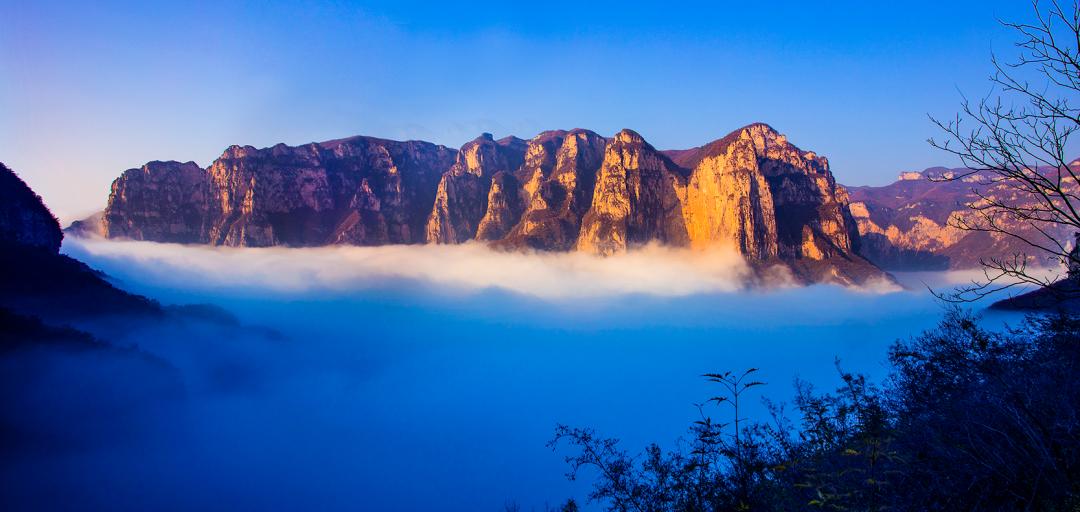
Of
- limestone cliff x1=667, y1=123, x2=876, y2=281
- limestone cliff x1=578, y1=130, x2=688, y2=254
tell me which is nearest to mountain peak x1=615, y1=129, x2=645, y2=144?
limestone cliff x1=578, y1=130, x2=688, y2=254

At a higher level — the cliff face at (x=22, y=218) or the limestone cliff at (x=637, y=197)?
the limestone cliff at (x=637, y=197)

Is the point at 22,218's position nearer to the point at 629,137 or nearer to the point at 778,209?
the point at 629,137

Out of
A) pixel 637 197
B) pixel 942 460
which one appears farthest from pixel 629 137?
pixel 942 460

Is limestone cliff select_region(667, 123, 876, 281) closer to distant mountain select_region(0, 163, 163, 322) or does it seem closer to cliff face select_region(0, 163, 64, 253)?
distant mountain select_region(0, 163, 163, 322)

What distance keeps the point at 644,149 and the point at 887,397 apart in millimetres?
176674

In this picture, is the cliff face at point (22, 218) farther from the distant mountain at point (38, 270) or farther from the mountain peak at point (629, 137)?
the mountain peak at point (629, 137)

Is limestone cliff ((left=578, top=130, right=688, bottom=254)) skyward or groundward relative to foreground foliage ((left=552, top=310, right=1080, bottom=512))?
skyward

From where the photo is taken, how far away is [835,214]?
6442 inches

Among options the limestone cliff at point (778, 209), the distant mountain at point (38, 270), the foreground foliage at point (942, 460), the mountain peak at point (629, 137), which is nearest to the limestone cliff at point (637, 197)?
the mountain peak at point (629, 137)

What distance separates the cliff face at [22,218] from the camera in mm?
72000

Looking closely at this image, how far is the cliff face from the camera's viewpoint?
2835 inches

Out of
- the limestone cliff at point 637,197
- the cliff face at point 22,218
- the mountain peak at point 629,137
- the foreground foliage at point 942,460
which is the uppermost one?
the mountain peak at point 629,137

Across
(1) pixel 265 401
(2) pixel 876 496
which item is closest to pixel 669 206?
(1) pixel 265 401

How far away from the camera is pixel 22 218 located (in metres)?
75.4
